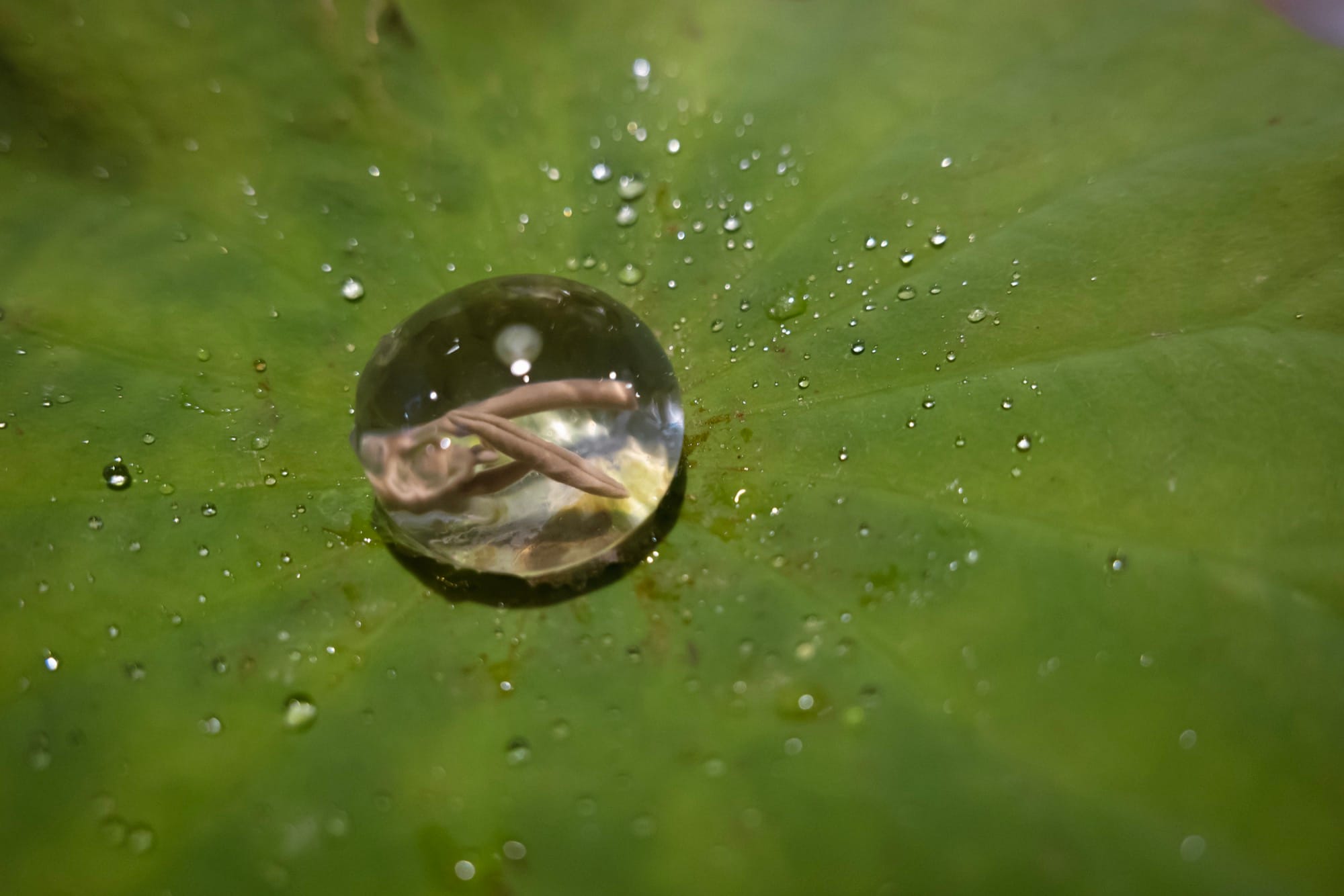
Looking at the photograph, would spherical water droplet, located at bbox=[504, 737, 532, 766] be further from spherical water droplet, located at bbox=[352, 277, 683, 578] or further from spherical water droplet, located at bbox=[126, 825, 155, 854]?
spherical water droplet, located at bbox=[126, 825, 155, 854]

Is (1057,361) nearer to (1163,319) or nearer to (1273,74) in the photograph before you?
(1163,319)

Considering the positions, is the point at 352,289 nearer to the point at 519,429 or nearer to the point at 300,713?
the point at 519,429

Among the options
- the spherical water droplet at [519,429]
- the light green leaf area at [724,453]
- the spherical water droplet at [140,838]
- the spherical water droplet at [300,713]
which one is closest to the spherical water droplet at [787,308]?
the light green leaf area at [724,453]

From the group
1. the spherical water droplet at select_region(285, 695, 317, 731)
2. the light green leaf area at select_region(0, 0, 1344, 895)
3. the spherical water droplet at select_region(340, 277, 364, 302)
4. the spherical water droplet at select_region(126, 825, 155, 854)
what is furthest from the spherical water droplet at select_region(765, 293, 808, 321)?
the spherical water droplet at select_region(126, 825, 155, 854)

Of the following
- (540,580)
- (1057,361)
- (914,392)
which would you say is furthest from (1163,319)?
(540,580)

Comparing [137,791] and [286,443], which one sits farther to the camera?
[286,443]

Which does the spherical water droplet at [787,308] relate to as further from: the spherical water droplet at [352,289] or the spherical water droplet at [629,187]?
the spherical water droplet at [352,289]
